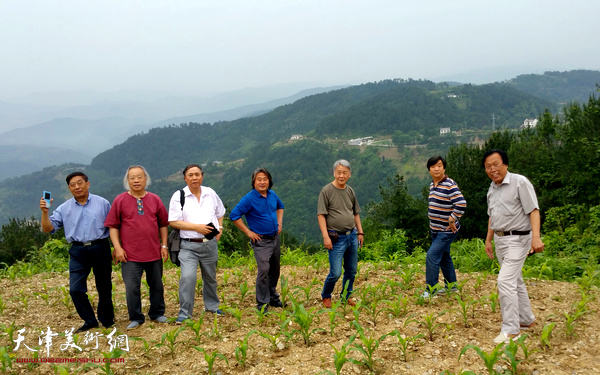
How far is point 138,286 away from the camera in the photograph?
4430 mm

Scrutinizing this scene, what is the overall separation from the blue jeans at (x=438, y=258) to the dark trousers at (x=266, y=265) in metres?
1.83

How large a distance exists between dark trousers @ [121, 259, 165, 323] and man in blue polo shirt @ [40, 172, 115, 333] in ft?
1.03

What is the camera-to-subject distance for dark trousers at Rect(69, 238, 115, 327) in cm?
430

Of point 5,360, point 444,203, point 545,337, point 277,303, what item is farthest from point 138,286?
point 545,337

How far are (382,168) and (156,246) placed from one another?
108082 mm

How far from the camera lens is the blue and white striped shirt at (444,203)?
4.50m

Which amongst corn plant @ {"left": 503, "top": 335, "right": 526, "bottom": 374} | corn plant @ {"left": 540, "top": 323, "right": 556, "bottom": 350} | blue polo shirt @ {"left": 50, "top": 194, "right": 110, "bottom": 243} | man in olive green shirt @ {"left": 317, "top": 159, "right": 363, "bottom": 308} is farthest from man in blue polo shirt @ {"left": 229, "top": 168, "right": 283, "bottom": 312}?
corn plant @ {"left": 540, "top": 323, "right": 556, "bottom": 350}

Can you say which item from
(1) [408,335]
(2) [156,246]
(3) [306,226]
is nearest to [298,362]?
(1) [408,335]

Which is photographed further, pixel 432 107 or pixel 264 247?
pixel 432 107

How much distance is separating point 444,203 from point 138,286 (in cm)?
361

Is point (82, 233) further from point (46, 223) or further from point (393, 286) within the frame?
point (393, 286)

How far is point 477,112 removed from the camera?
15550cm

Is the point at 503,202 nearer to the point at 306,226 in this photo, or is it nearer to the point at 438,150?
the point at 306,226

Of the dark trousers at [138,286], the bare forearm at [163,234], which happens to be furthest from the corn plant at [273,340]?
the bare forearm at [163,234]
